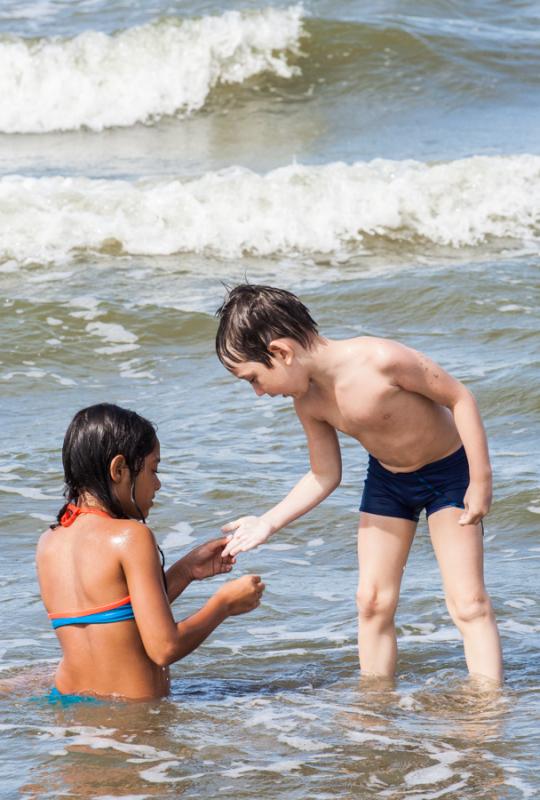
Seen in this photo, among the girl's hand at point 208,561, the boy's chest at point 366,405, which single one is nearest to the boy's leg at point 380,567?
the boy's chest at point 366,405

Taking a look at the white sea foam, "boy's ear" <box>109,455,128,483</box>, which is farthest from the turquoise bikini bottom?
the white sea foam

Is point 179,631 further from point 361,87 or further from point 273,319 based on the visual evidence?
point 361,87

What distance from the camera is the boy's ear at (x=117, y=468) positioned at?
3645mm

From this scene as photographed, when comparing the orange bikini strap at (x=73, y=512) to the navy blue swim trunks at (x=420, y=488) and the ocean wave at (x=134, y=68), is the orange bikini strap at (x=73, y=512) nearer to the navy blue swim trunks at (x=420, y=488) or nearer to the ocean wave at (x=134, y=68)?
the navy blue swim trunks at (x=420, y=488)

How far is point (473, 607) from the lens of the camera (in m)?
3.96

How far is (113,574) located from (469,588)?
1184mm

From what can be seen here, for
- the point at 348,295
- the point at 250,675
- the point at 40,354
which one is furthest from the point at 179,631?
the point at 348,295

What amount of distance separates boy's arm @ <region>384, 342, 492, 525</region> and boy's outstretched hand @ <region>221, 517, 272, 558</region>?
65 centimetres

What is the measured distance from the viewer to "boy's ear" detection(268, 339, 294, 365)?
3.73 metres

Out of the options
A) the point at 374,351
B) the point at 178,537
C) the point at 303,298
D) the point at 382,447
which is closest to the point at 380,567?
the point at 382,447

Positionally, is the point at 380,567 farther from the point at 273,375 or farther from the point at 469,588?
the point at 273,375

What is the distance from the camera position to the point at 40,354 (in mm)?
8227

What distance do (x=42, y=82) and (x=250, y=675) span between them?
41.8ft

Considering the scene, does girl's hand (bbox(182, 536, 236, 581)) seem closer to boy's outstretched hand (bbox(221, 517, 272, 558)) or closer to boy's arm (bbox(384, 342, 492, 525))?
boy's outstretched hand (bbox(221, 517, 272, 558))
